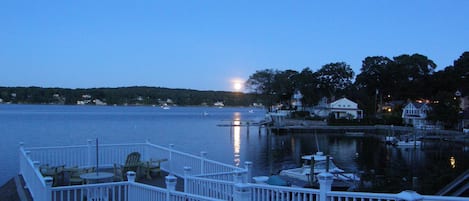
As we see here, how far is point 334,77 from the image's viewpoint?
9531cm

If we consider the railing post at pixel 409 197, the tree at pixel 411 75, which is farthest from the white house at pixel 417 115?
the railing post at pixel 409 197

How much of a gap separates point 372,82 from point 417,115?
25.1 m

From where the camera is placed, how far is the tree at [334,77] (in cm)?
9456

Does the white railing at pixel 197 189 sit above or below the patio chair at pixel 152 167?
above

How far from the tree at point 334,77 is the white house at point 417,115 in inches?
812

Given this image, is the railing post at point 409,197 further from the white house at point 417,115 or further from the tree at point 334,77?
the tree at point 334,77

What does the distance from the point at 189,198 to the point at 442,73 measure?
3621 inches

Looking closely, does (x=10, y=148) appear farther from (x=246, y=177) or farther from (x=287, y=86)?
(x=287, y=86)

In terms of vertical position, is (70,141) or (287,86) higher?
(287,86)

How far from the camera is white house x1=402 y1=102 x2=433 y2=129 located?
7142 centimetres

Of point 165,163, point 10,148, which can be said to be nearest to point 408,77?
point 10,148

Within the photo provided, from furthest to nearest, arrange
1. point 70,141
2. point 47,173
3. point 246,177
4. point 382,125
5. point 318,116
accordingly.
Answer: point 318,116
point 382,125
point 70,141
point 47,173
point 246,177

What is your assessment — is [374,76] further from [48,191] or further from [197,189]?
[48,191]

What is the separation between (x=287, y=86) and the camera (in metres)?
98.4
